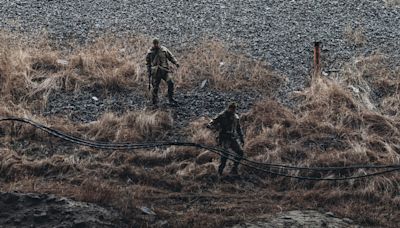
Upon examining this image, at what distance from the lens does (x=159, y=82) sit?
37.7 ft

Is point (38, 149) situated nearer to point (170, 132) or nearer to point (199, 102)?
point (170, 132)

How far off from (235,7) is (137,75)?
4456mm

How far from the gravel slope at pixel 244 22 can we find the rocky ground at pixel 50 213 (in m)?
5.49

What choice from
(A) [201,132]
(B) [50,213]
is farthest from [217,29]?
(B) [50,213]

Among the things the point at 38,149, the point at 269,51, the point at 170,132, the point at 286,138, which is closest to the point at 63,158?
the point at 38,149

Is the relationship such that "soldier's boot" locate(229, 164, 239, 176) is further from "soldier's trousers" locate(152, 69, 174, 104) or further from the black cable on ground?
"soldier's trousers" locate(152, 69, 174, 104)

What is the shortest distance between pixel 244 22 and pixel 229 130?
596cm

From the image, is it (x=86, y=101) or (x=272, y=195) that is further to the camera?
(x=86, y=101)

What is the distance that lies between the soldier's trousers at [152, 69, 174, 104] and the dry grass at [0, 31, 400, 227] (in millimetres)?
342

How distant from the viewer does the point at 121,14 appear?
15.6 meters

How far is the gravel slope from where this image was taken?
45.7 ft

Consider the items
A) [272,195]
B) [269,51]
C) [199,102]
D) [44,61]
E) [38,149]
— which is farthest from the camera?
[269,51]

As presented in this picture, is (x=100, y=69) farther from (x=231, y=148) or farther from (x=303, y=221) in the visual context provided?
(x=303, y=221)

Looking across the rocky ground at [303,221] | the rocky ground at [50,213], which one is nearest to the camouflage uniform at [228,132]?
the rocky ground at [303,221]
